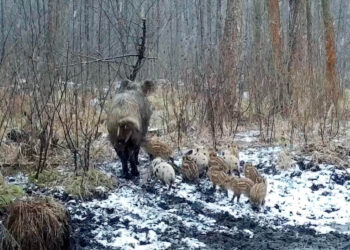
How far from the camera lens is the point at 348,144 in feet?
33.3

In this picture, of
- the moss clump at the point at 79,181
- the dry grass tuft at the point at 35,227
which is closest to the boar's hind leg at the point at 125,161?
the moss clump at the point at 79,181

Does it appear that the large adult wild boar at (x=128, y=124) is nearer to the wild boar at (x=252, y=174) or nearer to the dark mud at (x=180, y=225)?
the dark mud at (x=180, y=225)

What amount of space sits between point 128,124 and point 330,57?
7506mm

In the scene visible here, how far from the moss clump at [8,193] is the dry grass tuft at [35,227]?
1.21 feet

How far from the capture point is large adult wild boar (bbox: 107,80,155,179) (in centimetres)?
797

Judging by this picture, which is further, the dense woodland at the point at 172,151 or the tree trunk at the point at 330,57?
the tree trunk at the point at 330,57

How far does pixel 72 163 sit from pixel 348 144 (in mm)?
4642

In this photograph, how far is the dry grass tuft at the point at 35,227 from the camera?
6.14 meters

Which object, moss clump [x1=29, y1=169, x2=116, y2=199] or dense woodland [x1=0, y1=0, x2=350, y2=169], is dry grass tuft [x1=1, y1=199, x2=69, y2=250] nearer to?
moss clump [x1=29, y1=169, x2=116, y2=199]

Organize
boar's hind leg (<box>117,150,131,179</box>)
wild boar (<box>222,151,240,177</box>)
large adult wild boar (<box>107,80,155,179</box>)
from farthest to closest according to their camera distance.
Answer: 1. wild boar (<box>222,151,240,177</box>)
2. boar's hind leg (<box>117,150,131,179</box>)
3. large adult wild boar (<box>107,80,155,179</box>)

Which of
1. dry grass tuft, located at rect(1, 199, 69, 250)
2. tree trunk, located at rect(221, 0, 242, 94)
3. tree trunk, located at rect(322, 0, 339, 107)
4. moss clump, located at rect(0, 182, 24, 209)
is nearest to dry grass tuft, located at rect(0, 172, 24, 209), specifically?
moss clump, located at rect(0, 182, 24, 209)

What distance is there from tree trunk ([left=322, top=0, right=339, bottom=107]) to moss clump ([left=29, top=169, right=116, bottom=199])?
501 centimetres

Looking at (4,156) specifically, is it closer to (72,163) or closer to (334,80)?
(72,163)

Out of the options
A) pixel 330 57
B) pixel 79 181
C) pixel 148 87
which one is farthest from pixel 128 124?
pixel 330 57
